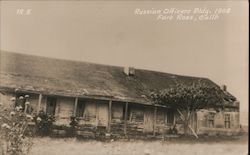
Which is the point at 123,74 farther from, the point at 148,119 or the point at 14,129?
the point at 14,129

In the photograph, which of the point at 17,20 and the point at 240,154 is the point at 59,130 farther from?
the point at 240,154

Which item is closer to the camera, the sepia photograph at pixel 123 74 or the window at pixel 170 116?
the sepia photograph at pixel 123 74

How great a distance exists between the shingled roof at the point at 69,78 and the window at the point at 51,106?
0.14 metres

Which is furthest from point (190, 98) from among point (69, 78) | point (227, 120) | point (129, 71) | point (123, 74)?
point (69, 78)

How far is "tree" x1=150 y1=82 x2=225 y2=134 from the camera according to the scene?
27.2 ft

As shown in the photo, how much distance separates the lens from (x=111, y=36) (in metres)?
7.62

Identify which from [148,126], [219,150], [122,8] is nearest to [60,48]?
[122,8]

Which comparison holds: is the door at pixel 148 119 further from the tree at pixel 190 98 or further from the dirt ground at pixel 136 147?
the dirt ground at pixel 136 147

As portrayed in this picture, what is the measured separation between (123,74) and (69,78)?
123 cm

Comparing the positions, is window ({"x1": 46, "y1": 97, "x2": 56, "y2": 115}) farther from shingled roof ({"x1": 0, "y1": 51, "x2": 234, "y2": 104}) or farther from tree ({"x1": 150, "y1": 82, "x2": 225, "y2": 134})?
tree ({"x1": 150, "y1": 82, "x2": 225, "y2": 134})

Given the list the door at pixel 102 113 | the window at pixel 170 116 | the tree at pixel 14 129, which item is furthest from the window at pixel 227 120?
the tree at pixel 14 129

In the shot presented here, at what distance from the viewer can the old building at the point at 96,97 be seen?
809 centimetres

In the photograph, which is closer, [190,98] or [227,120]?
[227,120]

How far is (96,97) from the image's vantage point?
8789 millimetres
